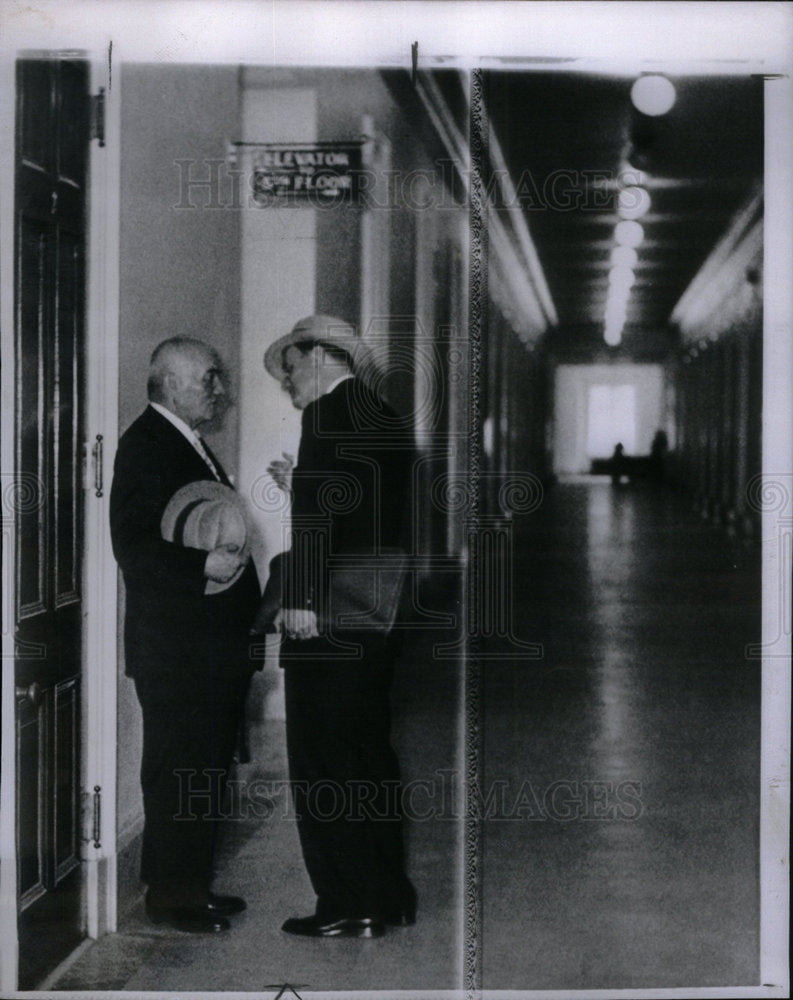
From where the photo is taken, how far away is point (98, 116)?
128 inches

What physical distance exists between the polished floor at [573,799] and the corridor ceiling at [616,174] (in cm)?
44

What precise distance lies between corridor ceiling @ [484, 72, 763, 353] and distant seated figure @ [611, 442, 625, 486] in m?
0.24

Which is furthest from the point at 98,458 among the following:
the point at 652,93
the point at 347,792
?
the point at 652,93

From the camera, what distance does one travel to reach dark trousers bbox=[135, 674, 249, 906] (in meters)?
3.31

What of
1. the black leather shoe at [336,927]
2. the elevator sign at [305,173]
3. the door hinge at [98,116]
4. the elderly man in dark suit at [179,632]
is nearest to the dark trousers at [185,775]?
the elderly man in dark suit at [179,632]

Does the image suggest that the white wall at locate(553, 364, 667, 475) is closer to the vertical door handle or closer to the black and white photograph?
the black and white photograph

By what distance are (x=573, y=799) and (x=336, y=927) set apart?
2.11 feet

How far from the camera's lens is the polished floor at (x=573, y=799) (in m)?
3.30

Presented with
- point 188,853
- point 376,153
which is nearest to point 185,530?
point 188,853

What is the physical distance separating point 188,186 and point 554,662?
4.57 ft

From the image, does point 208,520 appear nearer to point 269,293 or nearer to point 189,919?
point 269,293

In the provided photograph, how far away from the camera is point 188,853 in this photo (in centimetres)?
335

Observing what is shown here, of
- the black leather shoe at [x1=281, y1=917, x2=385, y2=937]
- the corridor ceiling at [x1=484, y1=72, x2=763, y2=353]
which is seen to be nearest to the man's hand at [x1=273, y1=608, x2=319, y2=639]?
the black leather shoe at [x1=281, y1=917, x2=385, y2=937]

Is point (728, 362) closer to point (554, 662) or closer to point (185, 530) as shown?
point (554, 662)
